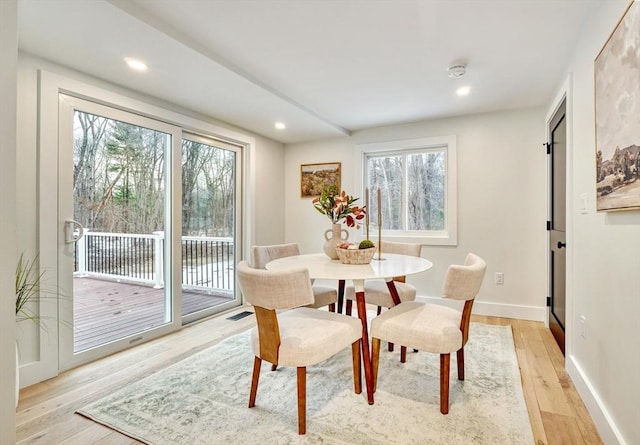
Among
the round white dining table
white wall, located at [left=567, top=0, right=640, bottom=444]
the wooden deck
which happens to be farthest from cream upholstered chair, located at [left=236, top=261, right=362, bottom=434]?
the wooden deck

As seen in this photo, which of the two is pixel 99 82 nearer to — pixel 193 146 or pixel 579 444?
pixel 193 146

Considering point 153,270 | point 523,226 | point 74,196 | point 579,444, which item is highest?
point 74,196

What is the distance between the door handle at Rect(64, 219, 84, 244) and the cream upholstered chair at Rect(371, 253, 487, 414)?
2.15 metres

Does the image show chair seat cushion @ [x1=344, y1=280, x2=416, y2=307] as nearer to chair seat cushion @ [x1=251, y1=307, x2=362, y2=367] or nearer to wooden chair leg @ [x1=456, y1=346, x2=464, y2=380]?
wooden chair leg @ [x1=456, y1=346, x2=464, y2=380]

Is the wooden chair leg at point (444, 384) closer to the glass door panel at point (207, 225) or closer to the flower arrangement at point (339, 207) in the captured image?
the flower arrangement at point (339, 207)

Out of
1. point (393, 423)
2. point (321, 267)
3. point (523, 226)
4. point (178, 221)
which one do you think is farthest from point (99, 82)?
point (523, 226)

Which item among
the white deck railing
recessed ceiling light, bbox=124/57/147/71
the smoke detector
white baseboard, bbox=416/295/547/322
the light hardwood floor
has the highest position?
the smoke detector

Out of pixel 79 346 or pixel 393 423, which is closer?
pixel 393 423

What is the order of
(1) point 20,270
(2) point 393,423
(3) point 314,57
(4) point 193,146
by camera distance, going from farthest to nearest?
1. (4) point 193,146
2. (3) point 314,57
3. (1) point 20,270
4. (2) point 393,423

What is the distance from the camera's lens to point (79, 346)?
7.82 ft

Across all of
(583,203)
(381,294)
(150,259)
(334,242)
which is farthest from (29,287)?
(583,203)

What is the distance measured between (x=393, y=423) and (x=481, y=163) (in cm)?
290

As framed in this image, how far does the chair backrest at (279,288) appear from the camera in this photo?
1441 millimetres

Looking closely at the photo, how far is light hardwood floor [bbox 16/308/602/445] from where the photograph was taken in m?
1.54
